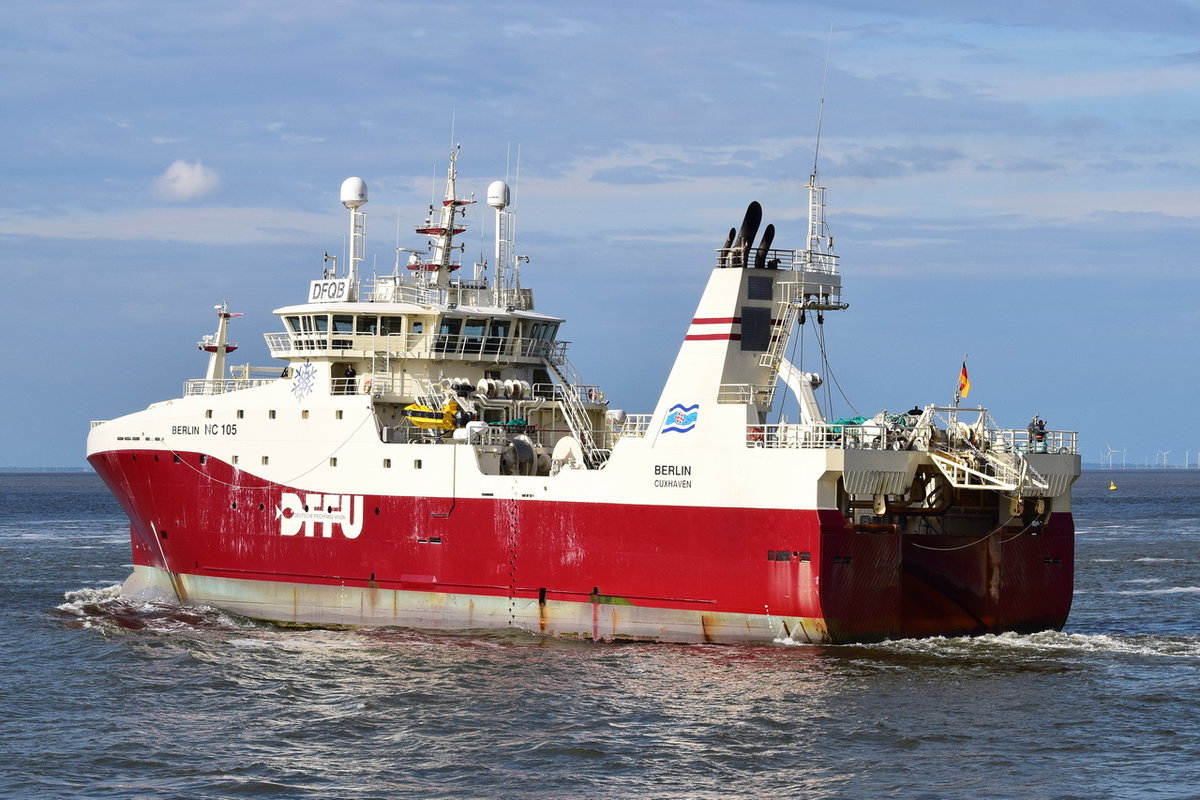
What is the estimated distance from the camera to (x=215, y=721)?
22.6 meters

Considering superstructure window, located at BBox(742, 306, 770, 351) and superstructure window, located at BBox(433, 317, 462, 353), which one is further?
superstructure window, located at BBox(433, 317, 462, 353)

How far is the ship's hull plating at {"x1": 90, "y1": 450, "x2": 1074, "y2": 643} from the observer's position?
25.8 metres

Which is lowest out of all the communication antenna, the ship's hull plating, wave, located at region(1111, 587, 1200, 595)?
wave, located at region(1111, 587, 1200, 595)

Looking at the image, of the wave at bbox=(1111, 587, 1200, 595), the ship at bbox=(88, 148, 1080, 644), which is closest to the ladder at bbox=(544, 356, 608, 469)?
the ship at bbox=(88, 148, 1080, 644)

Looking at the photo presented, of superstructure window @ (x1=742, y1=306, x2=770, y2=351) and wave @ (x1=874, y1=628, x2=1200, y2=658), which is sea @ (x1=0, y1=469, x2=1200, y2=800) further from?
superstructure window @ (x1=742, y1=306, x2=770, y2=351)

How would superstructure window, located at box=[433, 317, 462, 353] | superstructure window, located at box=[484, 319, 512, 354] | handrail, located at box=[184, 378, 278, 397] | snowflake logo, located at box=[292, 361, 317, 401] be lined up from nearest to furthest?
snowflake logo, located at box=[292, 361, 317, 401]
superstructure window, located at box=[433, 317, 462, 353]
superstructure window, located at box=[484, 319, 512, 354]
handrail, located at box=[184, 378, 278, 397]

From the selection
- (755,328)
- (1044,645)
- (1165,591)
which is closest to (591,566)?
(755,328)

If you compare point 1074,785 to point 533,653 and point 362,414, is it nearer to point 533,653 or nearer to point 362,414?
point 533,653

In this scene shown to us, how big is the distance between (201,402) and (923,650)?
50.0 ft

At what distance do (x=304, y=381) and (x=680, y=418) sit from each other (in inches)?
335

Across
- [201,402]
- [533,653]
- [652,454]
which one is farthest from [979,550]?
[201,402]

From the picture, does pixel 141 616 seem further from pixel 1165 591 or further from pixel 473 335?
pixel 1165 591

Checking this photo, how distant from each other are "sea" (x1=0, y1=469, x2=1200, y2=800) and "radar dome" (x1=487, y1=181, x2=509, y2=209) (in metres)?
9.81

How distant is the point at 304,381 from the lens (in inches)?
1244
